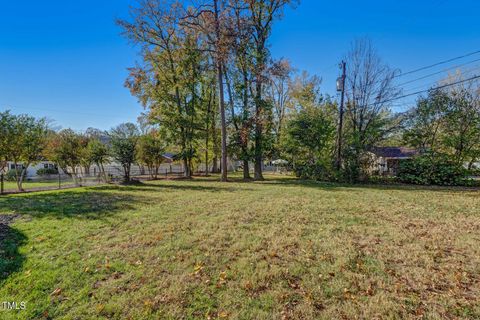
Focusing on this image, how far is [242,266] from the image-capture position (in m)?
3.28

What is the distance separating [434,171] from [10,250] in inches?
720

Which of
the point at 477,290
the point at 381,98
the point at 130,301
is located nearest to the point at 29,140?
the point at 130,301

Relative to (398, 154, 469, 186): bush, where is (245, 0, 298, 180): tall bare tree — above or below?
above

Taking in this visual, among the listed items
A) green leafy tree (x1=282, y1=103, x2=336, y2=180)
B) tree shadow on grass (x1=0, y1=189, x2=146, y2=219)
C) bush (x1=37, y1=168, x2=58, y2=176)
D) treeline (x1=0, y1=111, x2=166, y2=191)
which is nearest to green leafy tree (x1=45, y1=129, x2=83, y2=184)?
treeline (x1=0, y1=111, x2=166, y2=191)

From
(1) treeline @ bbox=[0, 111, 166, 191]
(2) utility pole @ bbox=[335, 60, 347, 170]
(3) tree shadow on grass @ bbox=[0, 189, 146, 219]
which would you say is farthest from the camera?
(2) utility pole @ bbox=[335, 60, 347, 170]

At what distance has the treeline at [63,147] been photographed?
1130 cm

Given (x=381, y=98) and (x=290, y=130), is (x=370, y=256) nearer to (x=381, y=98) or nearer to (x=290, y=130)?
(x=290, y=130)

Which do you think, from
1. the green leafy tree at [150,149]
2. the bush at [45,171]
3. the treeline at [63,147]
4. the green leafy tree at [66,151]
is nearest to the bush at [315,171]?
the green leafy tree at [150,149]

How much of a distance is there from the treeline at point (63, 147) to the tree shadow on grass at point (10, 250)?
9.01 meters

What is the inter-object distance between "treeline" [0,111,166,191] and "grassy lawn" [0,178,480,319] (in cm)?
836

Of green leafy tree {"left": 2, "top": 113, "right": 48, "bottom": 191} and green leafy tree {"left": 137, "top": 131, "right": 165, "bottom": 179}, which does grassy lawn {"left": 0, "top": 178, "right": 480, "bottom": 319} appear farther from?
green leafy tree {"left": 137, "top": 131, "right": 165, "bottom": 179}

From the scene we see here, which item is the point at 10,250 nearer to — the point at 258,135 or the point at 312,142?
the point at 258,135

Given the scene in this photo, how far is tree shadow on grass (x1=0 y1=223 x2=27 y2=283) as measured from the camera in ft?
10.5

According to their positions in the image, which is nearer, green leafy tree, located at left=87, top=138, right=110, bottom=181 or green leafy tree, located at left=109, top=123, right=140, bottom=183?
green leafy tree, located at left=109, top=123, right=140, bottom=183
